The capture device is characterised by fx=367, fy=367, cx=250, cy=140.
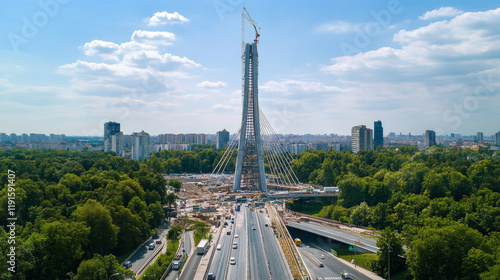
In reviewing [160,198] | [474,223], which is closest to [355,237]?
[474,223]

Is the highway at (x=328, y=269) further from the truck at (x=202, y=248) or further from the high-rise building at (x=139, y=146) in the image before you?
the high-rise building at (x=139, y=146)

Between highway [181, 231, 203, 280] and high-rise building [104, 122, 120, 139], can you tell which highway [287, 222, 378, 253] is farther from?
high-rise building [104, 122, 120, 139]

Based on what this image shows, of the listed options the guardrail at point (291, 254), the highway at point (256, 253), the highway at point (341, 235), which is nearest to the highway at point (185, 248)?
the highway at point (256, 253)

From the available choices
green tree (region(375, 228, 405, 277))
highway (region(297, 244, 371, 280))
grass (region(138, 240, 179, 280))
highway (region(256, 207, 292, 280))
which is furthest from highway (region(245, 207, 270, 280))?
green tree (region(375, 228, 405, 277))

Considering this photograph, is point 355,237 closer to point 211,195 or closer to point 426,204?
point 426,204

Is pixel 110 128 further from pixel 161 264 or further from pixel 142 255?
pixel 161 264
